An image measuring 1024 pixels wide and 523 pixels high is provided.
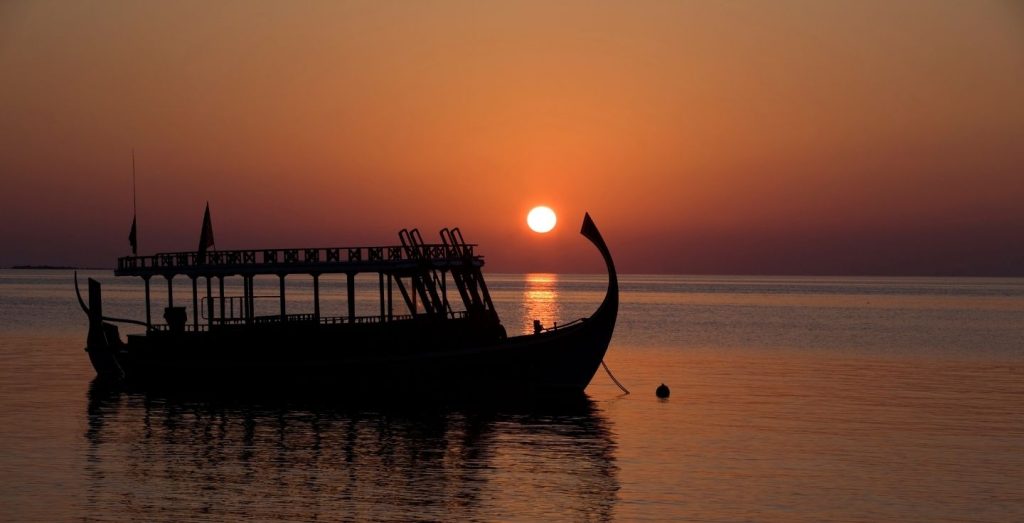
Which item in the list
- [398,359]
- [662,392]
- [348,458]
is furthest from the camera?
[662,392]

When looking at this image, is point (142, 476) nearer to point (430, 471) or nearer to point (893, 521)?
point (430, 471)

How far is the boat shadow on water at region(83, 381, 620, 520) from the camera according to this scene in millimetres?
28562

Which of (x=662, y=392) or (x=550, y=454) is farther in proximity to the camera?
(x=662, y=392)

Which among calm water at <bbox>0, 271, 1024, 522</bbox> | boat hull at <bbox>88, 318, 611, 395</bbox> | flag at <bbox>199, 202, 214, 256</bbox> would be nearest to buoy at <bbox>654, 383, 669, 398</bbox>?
calm water at <bbox>0, 271, 1024, 522</bbox>

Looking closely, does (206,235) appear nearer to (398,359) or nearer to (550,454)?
(398,359)

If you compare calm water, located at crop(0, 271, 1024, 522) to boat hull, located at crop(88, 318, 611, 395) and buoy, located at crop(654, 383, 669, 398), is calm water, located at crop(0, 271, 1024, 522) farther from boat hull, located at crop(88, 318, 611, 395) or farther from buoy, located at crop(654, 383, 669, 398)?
boat hull, located at crop(88, 318, 611, 395)

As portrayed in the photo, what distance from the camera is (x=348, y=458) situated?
34875 millimetres

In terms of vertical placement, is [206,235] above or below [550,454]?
above

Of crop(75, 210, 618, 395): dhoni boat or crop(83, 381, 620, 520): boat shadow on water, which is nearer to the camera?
crop(83, 381, 620, 520): boat shadow on water

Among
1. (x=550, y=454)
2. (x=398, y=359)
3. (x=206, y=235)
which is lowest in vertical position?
(x=550, y=454)

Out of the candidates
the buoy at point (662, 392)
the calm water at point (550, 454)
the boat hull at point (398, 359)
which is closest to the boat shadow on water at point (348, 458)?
the calm water at point (550, 454)

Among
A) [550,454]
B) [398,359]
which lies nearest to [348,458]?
[550,454]

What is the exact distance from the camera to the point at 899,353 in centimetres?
8125

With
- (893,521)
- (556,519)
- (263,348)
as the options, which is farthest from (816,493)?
(263,348)
